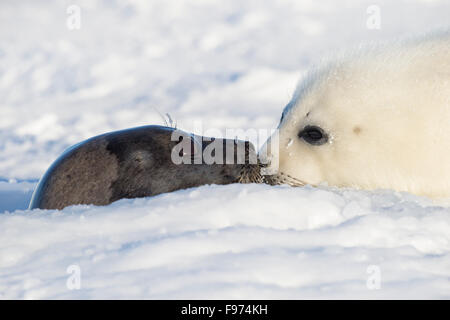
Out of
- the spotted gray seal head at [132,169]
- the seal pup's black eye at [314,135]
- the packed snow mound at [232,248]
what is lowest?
the packed snow mound at [232,248]

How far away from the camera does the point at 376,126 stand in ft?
14.6

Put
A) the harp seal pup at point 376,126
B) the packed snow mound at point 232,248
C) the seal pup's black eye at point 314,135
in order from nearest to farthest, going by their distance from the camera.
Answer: the packed snow mound at point 232,248, the harp seal pup at point 376,126, the seal pup's black eye at point 314,135

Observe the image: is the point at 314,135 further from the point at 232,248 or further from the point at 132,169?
the point at 232,248

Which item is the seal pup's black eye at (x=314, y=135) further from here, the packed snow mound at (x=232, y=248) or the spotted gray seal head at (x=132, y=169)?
the packed snow mound at (x=232, y=248)

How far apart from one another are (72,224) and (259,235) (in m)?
0.93

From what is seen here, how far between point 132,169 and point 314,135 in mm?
1431

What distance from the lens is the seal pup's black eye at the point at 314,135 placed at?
461 cm

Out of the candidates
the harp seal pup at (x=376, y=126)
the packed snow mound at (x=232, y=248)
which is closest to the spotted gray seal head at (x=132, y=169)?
the harp seal pup at (x=376, y=126)

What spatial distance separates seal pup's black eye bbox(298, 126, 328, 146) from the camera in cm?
461

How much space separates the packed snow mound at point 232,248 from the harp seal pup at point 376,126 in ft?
3.96

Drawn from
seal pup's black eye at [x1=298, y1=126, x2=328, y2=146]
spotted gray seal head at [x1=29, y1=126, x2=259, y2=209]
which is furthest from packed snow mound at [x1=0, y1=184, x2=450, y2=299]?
seal pup's black eye at [x1=298, y1=126, x2=328, y2=146]

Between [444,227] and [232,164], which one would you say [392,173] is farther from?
[444,227]

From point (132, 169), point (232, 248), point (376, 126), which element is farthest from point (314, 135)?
point (232, 248)

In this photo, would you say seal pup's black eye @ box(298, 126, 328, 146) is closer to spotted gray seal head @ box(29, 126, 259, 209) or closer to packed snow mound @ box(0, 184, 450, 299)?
spotted gray seal head @ box(29, 126, 259, 209)
